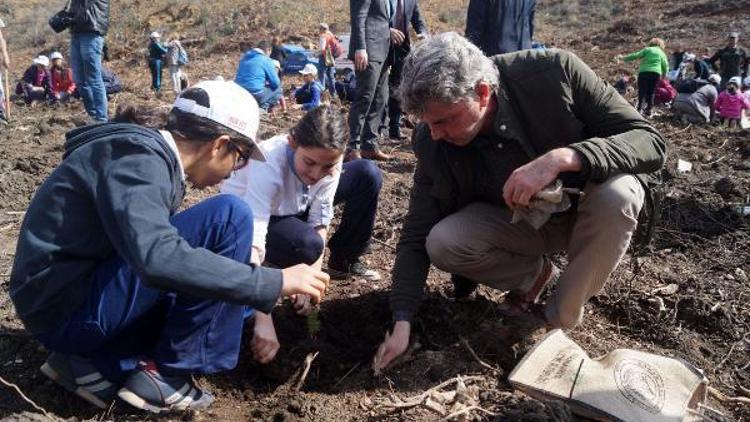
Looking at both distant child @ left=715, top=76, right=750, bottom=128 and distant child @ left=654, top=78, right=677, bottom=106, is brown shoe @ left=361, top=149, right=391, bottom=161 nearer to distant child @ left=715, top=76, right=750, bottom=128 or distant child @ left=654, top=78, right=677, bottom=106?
distant child @ left=715, top=76, right=750, bottom=128

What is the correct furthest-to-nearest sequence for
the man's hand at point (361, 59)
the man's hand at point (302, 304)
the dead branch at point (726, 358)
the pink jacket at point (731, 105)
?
the pink jacket at point (731, 105), the man's hand at point (361, 59), the man's hand at point (302, 304), the dead branch at point (726, 358)

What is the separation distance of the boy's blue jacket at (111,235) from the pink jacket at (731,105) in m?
9.20

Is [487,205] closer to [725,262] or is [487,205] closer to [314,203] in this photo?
[314,203]

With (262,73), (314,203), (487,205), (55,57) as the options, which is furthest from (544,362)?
(55,57)

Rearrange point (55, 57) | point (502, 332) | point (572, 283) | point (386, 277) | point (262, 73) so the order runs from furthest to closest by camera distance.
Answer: point (55, 57) → point (262, 73) → point (386, 277) → point (502, 332) → point (572, 283)

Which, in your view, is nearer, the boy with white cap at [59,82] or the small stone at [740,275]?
the small stone at [740,275]

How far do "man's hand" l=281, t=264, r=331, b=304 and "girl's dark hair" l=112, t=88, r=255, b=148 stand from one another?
43cm

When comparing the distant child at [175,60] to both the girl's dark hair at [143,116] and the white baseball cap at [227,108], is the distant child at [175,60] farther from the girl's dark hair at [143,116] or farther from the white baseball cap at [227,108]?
the white baseball cap at [227,108]

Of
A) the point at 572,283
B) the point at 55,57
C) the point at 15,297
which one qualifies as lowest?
the point at 55,57

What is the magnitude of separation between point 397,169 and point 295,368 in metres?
3.03

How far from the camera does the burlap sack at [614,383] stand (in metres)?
1.90

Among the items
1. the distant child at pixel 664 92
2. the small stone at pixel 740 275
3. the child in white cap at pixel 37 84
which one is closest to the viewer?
the small stone at pixel 740 275

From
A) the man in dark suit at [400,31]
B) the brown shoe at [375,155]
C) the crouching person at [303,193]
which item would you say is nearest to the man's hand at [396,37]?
the man in dark suit at [400,31]

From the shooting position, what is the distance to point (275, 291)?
174 centimetres
